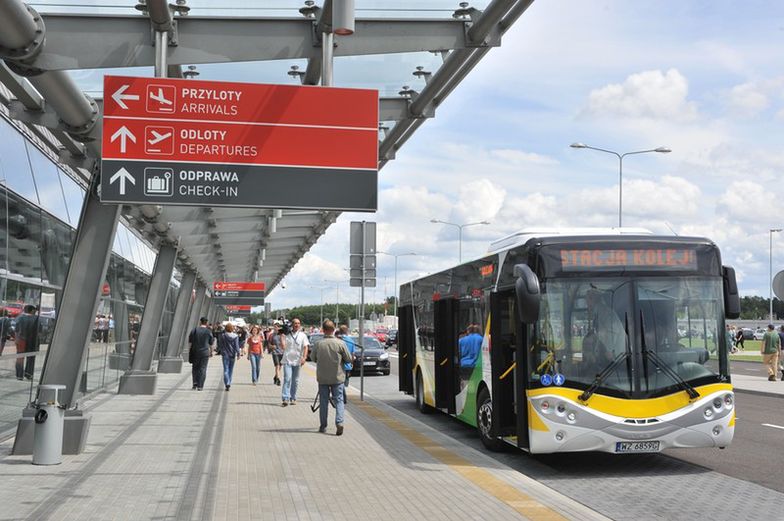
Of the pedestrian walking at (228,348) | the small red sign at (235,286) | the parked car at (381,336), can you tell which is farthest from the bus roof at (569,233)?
the parked car at (381,336)

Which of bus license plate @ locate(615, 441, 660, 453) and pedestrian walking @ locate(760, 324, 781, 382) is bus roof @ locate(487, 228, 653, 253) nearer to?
bus license plate @ locate(615, 441, 660, 453)

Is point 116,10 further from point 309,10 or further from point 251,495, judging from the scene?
point 251,495

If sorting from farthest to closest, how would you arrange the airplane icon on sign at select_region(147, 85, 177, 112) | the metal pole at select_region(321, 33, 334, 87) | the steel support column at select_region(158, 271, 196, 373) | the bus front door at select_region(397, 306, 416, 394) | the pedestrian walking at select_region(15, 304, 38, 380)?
1. the steel support column at select_region(158, 271, 196, 373)
2. the bus front door at select_region(397, 306, 416, 394)
3. the pedestrian walking at select_region(15, 304, 38, 380)
4. the metal pole at select_region(321, 33, 334, 87)
5. the airplane icon on sign at select_region(147, 85, 177, 112)

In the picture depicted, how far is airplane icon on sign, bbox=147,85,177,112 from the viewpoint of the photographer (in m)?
9.29

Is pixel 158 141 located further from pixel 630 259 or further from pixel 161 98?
pixel 630 259

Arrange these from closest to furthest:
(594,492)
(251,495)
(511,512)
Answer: (511,512) < (251,495) < (594,492)

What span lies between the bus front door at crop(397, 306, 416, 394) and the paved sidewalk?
3314 mm

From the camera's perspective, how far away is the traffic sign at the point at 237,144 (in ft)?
30.3

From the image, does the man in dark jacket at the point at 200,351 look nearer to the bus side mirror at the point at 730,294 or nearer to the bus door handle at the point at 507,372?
the bus door handle at the point at 507,372

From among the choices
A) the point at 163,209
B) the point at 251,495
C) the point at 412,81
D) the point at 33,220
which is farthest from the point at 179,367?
the point at 251,495

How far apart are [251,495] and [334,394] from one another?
5.46m

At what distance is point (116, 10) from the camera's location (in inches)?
372

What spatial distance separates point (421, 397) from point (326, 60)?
9957 millimetres

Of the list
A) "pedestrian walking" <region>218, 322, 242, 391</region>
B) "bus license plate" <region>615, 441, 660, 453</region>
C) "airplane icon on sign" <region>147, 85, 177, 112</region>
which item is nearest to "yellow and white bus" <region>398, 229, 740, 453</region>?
"bus license plate" <region>615, 441, 660, 453</region>
